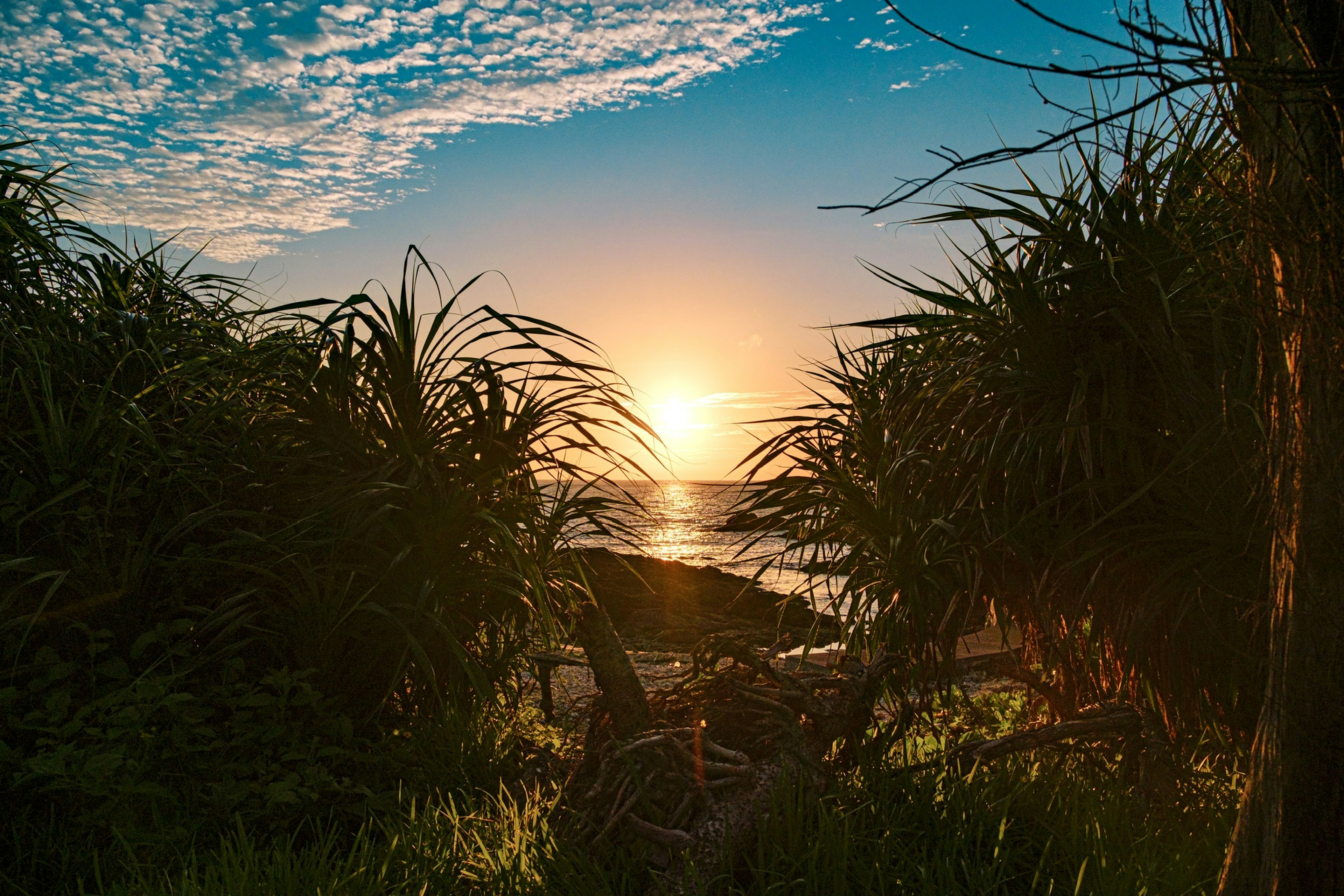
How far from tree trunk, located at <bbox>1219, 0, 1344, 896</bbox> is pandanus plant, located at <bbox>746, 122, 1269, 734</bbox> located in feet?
2.11

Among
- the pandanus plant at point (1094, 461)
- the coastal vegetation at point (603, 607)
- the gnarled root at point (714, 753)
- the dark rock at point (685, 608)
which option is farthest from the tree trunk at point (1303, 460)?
the dark rock at point (685, 608)

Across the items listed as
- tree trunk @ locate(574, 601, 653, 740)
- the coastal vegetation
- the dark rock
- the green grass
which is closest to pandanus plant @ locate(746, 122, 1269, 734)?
the coastal vegetation

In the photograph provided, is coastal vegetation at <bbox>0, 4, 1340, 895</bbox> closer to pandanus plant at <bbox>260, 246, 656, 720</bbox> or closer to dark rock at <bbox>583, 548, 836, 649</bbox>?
pandanus plant at <bbox>260, 246, 656, 720</bbox>

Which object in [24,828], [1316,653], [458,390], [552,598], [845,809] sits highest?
[458,390]

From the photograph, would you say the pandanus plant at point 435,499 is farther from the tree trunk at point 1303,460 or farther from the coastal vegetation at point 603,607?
the tree trunk at point 1303,460

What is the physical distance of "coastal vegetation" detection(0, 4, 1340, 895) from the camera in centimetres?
254

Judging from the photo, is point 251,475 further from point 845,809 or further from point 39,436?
point 845,809

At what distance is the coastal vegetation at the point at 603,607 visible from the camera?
254 centimetres

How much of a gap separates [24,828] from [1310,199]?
4.41 metres

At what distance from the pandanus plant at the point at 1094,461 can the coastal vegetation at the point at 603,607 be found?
23 mm

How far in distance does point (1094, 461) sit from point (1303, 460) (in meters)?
1.28

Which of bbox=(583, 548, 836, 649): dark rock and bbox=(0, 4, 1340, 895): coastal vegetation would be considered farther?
bbox=(583, 548, 836, 649): dark rock

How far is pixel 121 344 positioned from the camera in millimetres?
3668

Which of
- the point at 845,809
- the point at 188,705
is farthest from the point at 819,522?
the point at 188,705
